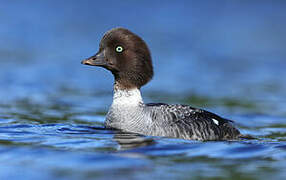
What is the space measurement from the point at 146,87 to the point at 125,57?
27.7 ft

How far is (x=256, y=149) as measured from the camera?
29.3 ft

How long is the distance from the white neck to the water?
1.83 ft

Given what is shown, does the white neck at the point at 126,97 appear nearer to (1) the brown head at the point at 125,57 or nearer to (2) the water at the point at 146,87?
(1) the brown head at the point at 125,57

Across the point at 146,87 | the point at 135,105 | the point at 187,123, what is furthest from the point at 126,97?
the point at 146,87

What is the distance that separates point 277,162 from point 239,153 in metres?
0.63

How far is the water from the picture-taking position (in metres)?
7.79

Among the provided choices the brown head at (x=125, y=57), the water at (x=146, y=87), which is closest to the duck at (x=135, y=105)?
the brown head at (x=125, y=57)

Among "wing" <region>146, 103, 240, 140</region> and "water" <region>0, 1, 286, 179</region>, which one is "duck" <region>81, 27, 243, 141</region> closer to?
"wing" <region>146, 103, 240, 140</region>

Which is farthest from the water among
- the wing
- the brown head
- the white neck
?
the brown head

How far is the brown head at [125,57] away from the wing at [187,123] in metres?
0.56

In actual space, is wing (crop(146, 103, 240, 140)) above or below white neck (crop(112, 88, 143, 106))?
below

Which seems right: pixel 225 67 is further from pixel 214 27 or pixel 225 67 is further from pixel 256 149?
pixel 256 149

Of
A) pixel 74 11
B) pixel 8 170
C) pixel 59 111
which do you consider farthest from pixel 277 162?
pixel 74 11

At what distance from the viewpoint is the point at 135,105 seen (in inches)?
378
